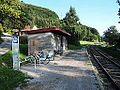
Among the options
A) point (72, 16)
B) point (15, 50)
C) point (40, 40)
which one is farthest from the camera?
point (72, 16)

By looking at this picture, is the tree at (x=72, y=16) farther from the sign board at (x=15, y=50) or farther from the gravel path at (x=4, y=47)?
the sign board at (x=15, y=50)

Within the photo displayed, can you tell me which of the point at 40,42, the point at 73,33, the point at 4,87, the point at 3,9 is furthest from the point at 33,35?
the point at 73,33

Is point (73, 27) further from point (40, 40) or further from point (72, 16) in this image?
point (40, 40)

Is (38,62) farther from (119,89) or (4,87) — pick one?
(119,89)

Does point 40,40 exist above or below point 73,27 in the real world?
below

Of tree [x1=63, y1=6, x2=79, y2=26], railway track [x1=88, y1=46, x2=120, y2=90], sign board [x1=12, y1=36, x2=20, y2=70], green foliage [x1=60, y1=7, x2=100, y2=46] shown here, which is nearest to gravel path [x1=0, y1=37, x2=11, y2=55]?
sign board [x1=12, y1=36, x2=20, y2=70]

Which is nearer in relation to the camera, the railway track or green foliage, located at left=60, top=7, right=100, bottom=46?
the railway track

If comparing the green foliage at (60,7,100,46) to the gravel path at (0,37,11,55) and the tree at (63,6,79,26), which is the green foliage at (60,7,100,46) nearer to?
the tree at (63,6,79,26)

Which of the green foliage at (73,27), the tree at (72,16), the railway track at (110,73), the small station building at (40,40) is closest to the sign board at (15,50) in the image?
the small station building at (40,40)

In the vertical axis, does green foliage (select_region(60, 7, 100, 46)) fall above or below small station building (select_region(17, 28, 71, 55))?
above

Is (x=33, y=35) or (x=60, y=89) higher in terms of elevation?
(x=33, y=35)

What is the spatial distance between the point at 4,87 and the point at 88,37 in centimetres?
8713

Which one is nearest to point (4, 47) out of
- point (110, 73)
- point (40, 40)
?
point (40, 40)

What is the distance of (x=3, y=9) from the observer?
385 inches
